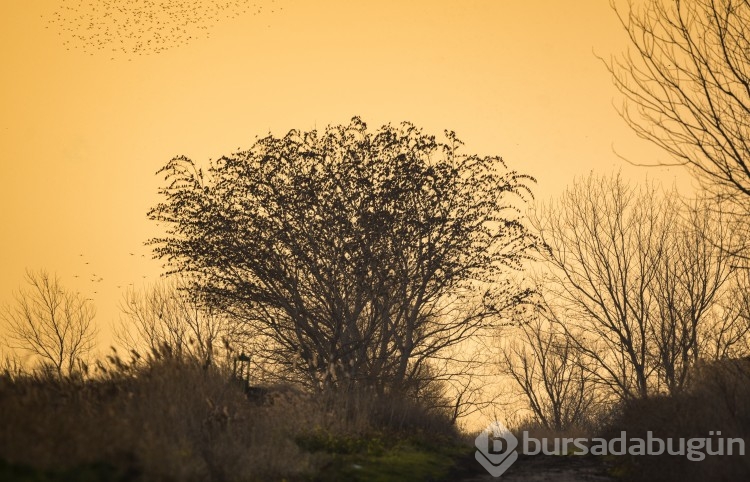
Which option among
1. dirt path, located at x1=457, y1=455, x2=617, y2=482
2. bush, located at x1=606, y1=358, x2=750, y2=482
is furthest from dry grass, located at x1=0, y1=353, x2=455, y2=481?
bush, located at x1=606, y1=358, x2=750, y2=482

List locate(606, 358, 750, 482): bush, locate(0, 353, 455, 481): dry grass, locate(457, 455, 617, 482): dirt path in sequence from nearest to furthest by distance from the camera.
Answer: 1. locate(0, 353, 455, 481): dry grass
2. locate(606, 358, 750, 482): bush
3. locate(457, 455, 617, 482): dirt path

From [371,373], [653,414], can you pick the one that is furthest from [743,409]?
[371,373]

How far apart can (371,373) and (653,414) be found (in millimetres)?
9982

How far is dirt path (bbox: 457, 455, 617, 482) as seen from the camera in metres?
17.0

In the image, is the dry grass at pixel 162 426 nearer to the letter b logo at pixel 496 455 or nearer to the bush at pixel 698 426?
the letter b logo at pixel 496 455

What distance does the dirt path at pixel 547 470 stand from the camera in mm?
16953

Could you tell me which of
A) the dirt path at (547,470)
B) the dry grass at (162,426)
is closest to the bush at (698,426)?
the dirt path at (547,470)

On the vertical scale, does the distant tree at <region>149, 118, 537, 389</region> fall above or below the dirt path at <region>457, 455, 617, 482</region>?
above

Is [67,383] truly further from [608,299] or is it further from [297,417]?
[608,299]

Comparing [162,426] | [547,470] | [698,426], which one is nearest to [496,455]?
[547,470]

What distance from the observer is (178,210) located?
27266mm

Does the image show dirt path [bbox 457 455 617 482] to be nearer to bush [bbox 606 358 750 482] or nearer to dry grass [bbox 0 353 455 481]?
bush [bbox 606 358 750 482]

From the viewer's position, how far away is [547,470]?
1875cm

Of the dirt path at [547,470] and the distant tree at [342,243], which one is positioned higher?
the distant tree at [342,243]
